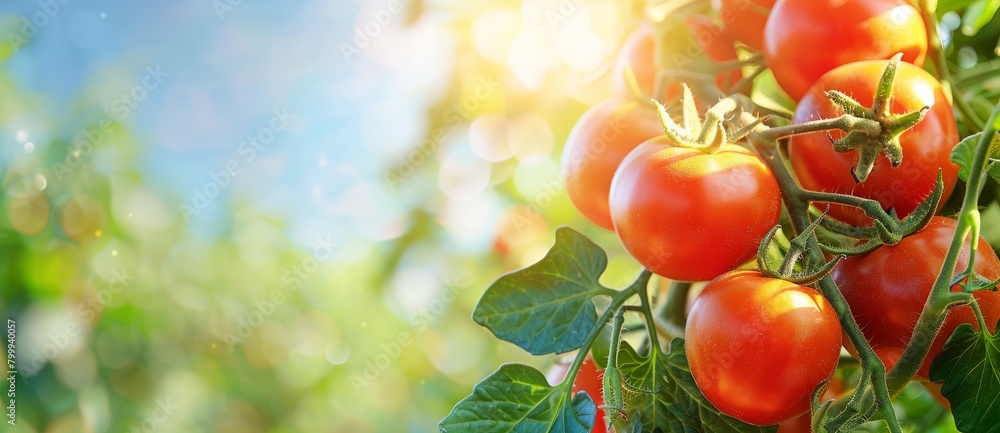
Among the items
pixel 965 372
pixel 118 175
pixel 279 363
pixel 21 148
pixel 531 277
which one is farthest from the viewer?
pixel 279 363

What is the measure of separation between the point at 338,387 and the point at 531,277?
151cm

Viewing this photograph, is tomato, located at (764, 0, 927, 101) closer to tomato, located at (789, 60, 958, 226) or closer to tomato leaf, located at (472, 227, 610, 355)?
tomato, located at (789, 60, 958, 226)

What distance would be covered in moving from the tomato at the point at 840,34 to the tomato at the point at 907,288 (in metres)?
0.10

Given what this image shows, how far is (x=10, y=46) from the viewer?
4.56 feet

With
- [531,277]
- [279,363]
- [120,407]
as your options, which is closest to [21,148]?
[120,407]

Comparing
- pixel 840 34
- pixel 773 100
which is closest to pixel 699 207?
pixel 840 34

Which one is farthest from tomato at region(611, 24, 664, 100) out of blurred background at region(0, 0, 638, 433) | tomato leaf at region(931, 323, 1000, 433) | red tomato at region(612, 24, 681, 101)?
blurred background at region(0, 0, 638, 433)

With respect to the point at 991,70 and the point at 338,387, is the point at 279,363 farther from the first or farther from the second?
the point at 991,70

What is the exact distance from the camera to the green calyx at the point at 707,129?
13.2 inches

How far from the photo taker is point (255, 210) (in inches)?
71.2

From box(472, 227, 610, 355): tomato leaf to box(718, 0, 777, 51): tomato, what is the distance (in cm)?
17

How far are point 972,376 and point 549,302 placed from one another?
20cm

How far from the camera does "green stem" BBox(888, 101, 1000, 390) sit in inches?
11.4

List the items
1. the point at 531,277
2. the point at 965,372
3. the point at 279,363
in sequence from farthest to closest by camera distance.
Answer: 1. the point at 279,363
2. the point at 531,277
3. the point at 965,372
